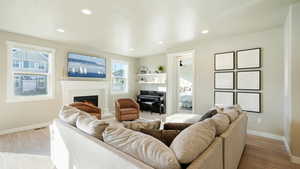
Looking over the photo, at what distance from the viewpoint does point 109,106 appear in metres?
5.94

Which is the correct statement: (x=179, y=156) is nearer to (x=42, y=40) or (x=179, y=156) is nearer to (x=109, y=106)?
(x=42, y=40)

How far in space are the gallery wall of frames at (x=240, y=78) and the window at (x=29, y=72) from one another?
494 cm

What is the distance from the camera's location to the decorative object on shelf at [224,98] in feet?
12.7

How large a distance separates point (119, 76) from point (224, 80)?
4.22m

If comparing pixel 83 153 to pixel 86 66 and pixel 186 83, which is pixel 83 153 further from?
pixel 186 83

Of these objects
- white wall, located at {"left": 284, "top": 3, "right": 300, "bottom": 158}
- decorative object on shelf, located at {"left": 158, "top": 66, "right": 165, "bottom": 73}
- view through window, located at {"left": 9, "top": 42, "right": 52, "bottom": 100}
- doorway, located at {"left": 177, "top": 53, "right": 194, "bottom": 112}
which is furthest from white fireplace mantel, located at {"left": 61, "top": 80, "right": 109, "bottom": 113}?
white wall, located at {"left": 284, "top": 3, "right": 300, "bottom": 158}

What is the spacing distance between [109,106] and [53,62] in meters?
2.56

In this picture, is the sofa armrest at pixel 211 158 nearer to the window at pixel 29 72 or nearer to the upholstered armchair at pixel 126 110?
the upholstered armchair at pixel 126 110

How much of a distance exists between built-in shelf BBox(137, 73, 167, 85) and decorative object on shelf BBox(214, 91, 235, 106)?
93.8 inches

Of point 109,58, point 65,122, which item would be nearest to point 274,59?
point 65,122

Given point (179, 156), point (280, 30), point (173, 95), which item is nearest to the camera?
point (179, 156)

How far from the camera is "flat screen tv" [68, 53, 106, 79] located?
478 centimetres

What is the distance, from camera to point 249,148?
2814 millimetres

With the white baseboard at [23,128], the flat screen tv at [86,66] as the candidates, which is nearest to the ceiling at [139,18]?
the flat screen tv at [86,66]
